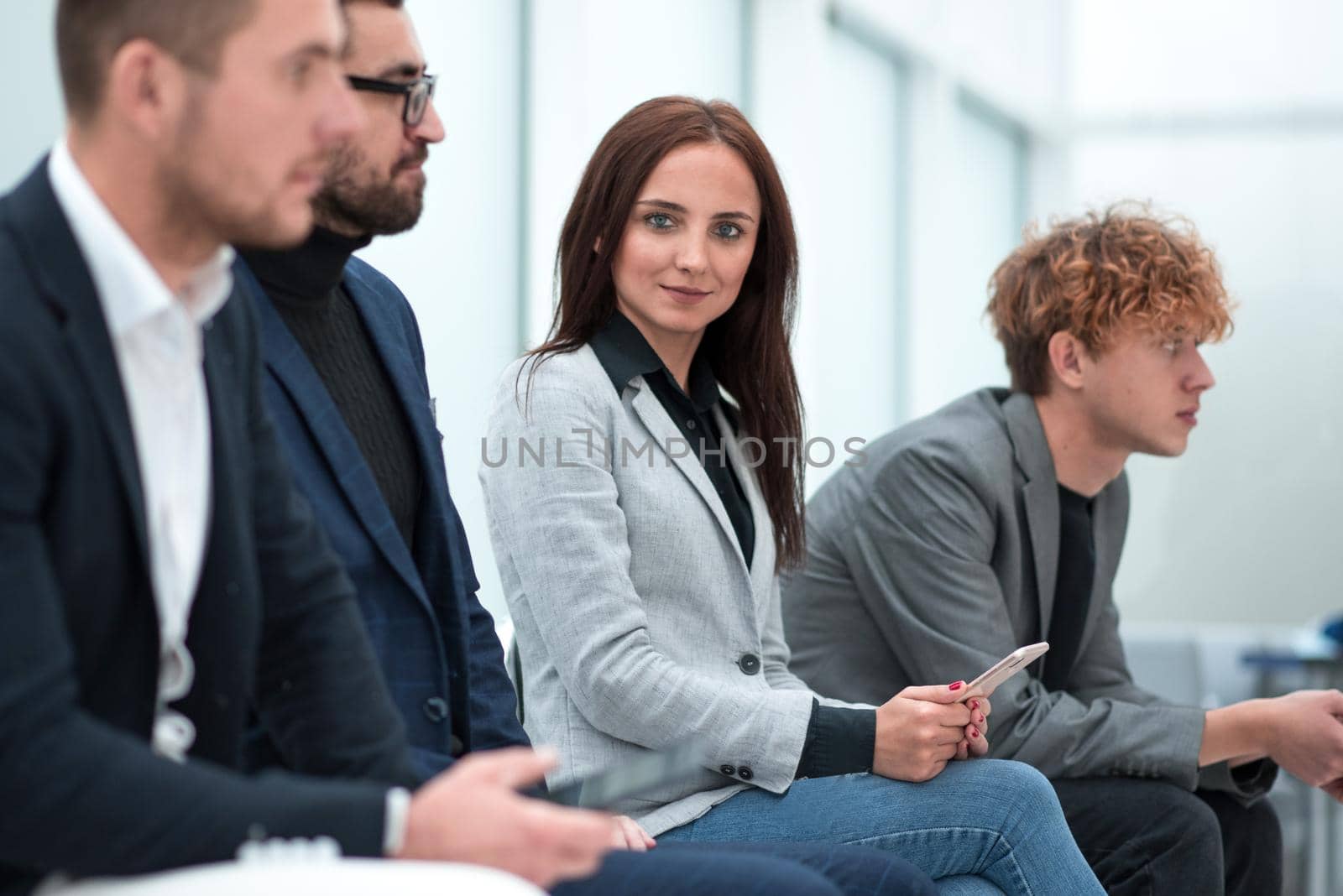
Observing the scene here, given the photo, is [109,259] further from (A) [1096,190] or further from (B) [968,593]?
(A) [1096,190]

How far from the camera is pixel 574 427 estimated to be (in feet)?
6.37

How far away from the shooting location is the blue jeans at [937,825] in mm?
1881

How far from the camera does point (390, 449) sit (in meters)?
1.70

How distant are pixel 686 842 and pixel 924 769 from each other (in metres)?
0.32

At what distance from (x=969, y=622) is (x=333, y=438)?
4.04ft

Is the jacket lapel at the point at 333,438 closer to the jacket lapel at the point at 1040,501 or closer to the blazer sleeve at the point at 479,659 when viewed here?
the blazer sleeve at the point at 479,659

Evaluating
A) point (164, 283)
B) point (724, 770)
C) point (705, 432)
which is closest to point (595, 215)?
point (705, 432)

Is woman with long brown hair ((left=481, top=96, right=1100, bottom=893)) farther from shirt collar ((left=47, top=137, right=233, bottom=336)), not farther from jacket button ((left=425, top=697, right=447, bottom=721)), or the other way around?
shirt collar ((left=47, top=137, right=233, bottom=336))

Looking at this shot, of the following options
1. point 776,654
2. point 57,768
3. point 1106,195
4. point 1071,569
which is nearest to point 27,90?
point 776,654

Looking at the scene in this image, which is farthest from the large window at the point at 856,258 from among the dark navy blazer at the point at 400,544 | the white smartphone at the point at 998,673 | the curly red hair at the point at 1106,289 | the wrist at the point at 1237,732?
the dark navy blazer at the point at 400,544

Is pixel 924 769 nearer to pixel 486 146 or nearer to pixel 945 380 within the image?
pixel 486 146

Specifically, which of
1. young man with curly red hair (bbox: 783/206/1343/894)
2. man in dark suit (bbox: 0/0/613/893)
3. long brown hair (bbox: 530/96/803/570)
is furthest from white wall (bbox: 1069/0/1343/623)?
man in dark suit (bbox: 0/0/613/893)

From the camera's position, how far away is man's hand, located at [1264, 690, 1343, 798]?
2.42m

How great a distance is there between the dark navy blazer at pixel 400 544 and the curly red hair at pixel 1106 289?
1.37 metres
